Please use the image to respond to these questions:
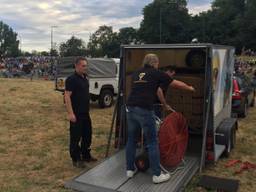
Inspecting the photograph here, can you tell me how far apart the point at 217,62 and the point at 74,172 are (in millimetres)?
3281

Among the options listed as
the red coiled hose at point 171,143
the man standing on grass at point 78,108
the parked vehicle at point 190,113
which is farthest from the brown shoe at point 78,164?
the red coiled hose at point 171,143

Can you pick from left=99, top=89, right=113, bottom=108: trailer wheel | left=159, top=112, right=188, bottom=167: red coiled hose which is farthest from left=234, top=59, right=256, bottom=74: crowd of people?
left=159, top=112, right=188, bottom=167: red coiled hose

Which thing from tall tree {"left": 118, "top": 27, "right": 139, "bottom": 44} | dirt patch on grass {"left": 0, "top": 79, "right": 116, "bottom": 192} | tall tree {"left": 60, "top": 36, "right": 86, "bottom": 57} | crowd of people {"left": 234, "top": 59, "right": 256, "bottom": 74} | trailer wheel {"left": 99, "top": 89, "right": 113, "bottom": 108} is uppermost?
tall tree {"left": 118, "top": 27, "right": 139, "bottom": 44}

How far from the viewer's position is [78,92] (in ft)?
22.7

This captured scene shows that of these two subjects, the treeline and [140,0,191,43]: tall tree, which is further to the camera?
[140,0,191,43]: tall tree

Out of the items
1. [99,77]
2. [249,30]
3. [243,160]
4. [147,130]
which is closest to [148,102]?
[147,130]

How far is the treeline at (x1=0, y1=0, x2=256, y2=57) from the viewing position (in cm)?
9300

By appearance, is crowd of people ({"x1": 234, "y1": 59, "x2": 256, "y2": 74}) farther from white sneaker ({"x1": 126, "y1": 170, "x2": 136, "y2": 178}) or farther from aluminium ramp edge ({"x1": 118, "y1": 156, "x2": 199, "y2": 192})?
white sneaker ({"x1": 126, "y1": 170, "x2": 136, "y2": 178})

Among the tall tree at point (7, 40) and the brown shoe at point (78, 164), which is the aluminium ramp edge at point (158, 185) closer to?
the brown shoe at point (78, 164)

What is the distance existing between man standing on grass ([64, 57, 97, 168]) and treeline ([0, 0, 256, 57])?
8264 cm

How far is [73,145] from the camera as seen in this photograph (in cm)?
707

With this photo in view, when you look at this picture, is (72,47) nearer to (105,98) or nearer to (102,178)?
Answer: (105,98)

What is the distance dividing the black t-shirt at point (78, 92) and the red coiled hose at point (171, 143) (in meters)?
1.49

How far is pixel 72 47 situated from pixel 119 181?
91368 millimetres
